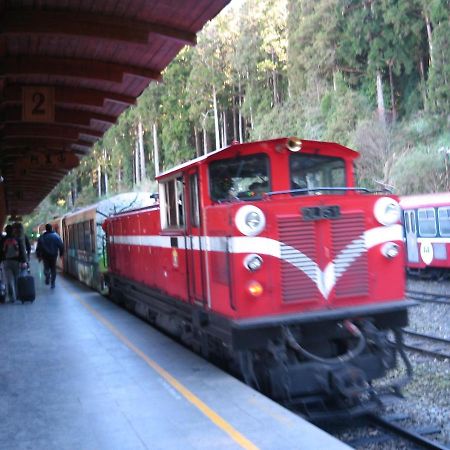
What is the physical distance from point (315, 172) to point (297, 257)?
148 centimetres

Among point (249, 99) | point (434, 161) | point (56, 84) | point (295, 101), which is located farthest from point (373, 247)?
point (249, 99)

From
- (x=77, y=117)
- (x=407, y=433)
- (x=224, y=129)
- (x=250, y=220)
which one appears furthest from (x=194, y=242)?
(x=224, y=129)

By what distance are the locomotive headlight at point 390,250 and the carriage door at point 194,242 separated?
207 centimetres

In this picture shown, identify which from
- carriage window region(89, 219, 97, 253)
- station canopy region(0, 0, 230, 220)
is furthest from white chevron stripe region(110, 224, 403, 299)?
carriage window region(89, 219, 97, 253)

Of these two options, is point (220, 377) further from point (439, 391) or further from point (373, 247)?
point (439, 391)

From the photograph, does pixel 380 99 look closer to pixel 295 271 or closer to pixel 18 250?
pixel 18 250

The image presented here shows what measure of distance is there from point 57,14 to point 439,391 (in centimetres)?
666

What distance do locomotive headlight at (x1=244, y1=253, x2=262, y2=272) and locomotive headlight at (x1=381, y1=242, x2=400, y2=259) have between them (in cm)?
149

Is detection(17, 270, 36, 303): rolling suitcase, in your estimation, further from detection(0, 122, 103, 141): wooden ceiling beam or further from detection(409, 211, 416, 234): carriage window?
detection(409, 211, 416, 234): carriage window

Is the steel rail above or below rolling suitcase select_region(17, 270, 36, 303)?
below

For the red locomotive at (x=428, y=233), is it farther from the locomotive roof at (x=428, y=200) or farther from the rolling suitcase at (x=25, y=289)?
the rolling suitcase at (x=25, y=289)

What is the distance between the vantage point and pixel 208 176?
732cm

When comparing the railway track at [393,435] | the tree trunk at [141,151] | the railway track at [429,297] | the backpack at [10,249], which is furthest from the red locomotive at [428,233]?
the tree trunk at [141,151]

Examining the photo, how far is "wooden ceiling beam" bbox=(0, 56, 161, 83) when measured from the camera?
9.36 metres
